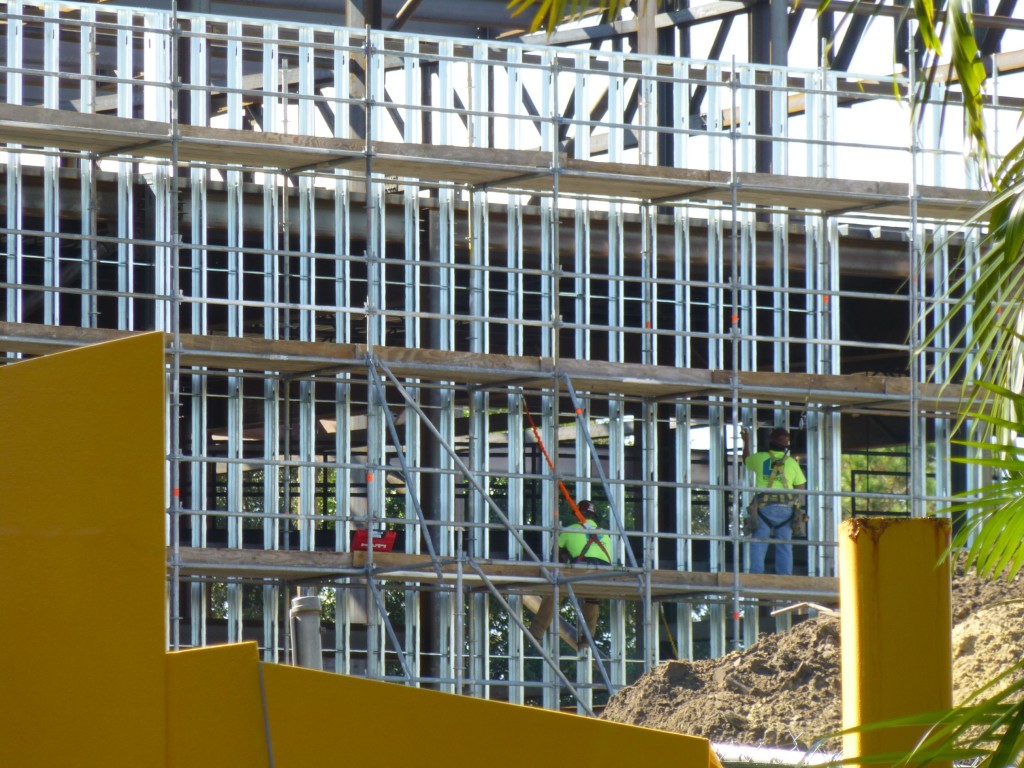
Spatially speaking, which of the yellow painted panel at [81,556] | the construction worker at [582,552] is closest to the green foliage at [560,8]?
the yellow painted panel at [81,556]

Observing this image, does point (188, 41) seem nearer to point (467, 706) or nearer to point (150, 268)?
point (150, 268)

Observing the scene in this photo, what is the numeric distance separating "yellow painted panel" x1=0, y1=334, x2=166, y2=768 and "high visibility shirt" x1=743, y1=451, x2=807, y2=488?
1612 centimetres

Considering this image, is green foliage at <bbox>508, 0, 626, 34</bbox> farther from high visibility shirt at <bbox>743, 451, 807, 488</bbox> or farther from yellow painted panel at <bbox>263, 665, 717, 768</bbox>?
high visibility shirt at <bbox>743, 451, 807, 488</bbox>

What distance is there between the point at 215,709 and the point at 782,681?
9252 millimetres

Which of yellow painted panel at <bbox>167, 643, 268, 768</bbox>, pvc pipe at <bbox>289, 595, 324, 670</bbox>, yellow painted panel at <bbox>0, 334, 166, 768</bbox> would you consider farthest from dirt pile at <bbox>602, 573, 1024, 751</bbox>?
yellow painted panel at <bbox>0, 334, 166, 768</bbox>

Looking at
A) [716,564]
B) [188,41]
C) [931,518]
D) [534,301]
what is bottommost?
[716,564]

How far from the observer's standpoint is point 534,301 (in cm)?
2486

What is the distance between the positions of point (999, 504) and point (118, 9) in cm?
1777

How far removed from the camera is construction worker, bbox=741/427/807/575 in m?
20.3

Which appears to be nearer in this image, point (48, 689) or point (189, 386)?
point (48, 689)

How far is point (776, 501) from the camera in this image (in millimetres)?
21250

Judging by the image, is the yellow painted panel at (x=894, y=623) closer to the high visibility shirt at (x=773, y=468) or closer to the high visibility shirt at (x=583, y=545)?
the high visibility shirt at (x=583, y=545)

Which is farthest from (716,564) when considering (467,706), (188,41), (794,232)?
(467,706)

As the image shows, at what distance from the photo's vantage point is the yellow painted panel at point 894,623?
10.2 feet
